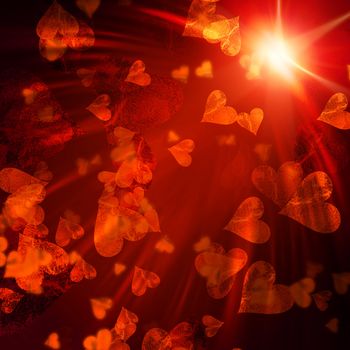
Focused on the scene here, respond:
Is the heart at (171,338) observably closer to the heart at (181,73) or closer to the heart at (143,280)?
the heart at (143,280)

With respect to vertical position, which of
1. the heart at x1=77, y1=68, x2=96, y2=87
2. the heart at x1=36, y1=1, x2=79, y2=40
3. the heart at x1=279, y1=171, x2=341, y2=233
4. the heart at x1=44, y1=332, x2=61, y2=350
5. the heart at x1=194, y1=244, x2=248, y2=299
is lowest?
Answer: the heart at x1=44, y1=332, x2=61, y2=350

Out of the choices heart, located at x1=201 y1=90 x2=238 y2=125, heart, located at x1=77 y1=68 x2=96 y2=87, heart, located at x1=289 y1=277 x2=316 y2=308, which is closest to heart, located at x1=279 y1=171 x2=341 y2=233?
heart, located at x1=289 y1=277 x2=316 y2=308

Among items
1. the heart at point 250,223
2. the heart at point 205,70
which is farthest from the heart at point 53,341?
the heart at point 205,70

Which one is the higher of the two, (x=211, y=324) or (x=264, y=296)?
(x=264, y=296)

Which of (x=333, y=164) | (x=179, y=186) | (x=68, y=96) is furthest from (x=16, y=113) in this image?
(x=333, y=164)

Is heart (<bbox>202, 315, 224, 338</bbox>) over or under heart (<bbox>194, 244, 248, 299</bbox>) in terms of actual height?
under

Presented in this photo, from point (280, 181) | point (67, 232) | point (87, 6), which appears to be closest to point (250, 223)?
point (280, 181)

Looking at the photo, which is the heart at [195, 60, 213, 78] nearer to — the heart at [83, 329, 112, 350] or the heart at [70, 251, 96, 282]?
the heart at [70, 251, 96, 282]

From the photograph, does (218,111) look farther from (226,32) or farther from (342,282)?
(342,282)
